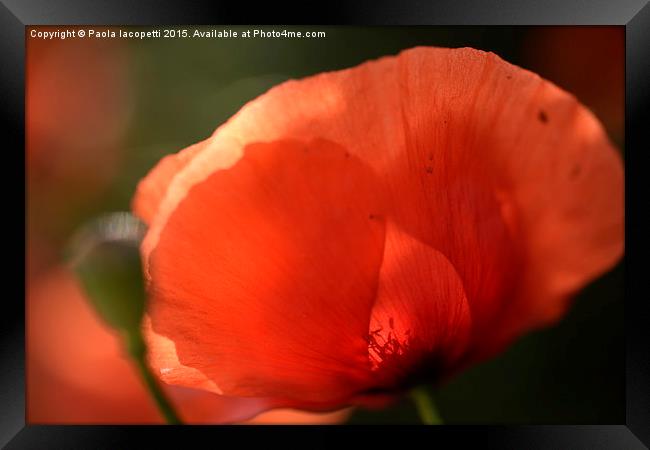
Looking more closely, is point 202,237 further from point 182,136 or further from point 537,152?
point 182,136

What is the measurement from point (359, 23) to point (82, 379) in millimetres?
473

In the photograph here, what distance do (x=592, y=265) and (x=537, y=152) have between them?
4.2 inches

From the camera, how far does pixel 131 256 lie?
50cm

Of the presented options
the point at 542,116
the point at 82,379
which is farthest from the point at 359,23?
the point at 82,379

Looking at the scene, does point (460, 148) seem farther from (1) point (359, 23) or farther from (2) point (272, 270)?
(1) point (359, 23)

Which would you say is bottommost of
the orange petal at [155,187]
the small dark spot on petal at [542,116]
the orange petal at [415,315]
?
the orange petal at [415,315]

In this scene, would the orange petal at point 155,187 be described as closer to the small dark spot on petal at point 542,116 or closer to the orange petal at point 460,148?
the orange petal at point 460,148

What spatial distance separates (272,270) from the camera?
50 cm

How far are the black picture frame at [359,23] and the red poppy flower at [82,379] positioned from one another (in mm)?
19

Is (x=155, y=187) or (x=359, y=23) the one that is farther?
(x=359, y=23)

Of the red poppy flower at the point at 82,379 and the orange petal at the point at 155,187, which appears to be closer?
the orange petal at the point at 155,187

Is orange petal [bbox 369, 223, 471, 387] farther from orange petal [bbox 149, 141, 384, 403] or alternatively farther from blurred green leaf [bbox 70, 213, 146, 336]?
blurred green leaf [bbox 70, 213, 146, 336]

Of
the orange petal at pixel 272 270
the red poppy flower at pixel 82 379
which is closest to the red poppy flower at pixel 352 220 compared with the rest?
the orange petal at pixel 272 270

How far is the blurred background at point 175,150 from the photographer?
770 mm
